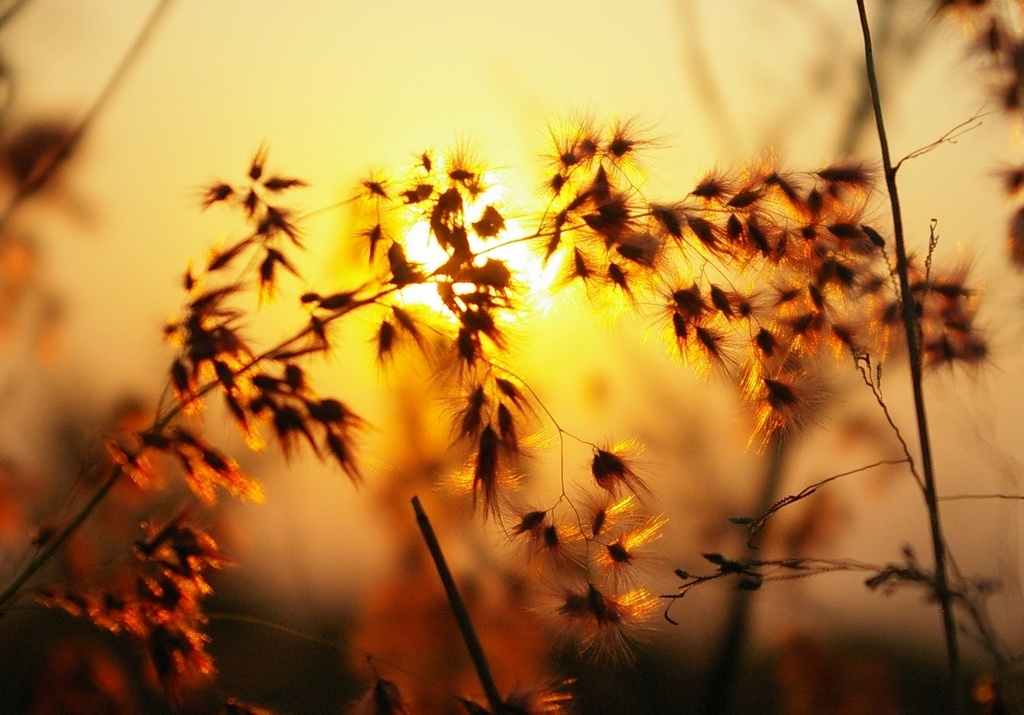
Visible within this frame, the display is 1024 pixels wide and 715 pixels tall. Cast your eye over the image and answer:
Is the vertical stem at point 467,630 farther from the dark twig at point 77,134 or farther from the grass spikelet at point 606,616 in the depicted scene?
the dark twig at point 77,134

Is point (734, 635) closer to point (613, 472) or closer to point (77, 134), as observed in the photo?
point (613, 472)

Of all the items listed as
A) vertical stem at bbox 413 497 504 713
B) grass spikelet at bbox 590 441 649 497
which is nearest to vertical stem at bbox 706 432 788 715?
grass spikelet at bbox 590 441 649 497

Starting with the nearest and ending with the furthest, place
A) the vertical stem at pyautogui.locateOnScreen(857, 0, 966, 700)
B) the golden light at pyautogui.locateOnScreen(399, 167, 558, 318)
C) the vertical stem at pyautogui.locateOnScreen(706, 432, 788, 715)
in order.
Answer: the vertical stem at pyautogui.locateOnScreen(857, 0, 966, 700), the golden light at pyautogui.locateOnScreen(399, 167, 558, 318), the vertical stem at pyautogui.locateOnScreen(706, 432, 788, 715)

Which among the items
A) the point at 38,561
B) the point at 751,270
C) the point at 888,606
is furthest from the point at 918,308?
the point at 38,561

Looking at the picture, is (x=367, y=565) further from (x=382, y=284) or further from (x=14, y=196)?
(x=14, y=196)

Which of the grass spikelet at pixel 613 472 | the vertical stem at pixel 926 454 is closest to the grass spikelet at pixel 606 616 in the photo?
the grass spikelet at pixel 613 472

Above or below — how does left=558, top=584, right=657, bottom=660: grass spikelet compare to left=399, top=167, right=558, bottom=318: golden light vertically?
below

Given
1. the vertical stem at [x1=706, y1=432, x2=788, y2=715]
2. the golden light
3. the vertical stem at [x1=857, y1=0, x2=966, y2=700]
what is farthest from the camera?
the vertical stem at [x1=706, y1=432, x2=788, y2=715]

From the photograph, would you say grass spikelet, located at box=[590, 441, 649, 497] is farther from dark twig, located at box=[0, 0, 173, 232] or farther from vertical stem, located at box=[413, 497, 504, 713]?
dark twig, located at box=[0, 0, 173, 232]

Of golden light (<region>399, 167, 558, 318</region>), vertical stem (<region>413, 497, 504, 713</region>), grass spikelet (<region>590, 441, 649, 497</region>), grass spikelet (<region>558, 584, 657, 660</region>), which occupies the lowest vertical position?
vertical stem (<region>413, 497, 504, 713</region>)

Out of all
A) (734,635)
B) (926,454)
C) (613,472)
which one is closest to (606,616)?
(613,472)

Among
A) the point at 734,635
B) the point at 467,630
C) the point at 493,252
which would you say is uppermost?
the point at 493,252
